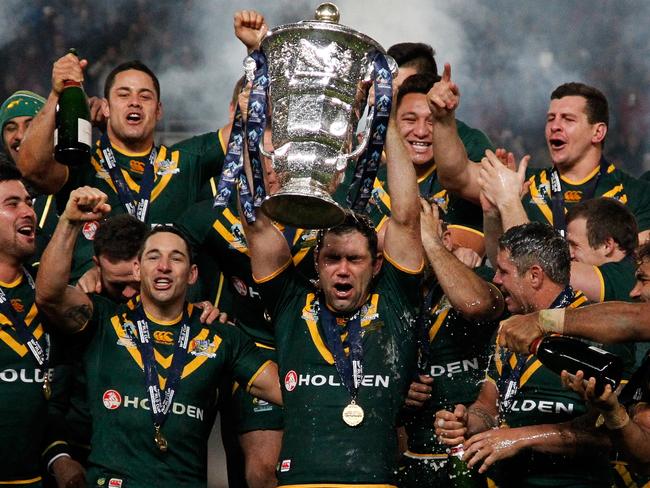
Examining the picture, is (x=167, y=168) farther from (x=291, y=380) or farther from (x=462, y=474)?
(x=462, y=474)

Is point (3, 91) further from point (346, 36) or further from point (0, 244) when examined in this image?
point (346, 36)

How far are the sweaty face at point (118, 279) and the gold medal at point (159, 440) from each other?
793 millimetres

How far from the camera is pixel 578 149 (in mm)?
6426

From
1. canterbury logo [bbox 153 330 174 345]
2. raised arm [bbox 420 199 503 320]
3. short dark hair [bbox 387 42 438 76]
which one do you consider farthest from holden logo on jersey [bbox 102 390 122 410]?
short dark hair [bbox 387 42 438 76]

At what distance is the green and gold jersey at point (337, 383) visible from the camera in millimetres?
5164

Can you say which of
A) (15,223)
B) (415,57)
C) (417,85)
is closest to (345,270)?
(417,85)

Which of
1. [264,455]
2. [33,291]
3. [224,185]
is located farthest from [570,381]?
[33,291]

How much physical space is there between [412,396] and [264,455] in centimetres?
84

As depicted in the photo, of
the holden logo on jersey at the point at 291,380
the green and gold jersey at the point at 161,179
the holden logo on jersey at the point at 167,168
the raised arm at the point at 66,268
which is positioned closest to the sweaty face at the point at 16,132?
the green and gold jersey at the point at 161,179

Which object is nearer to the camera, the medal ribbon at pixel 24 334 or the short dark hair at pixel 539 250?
the short dark hair at pixel 539 250

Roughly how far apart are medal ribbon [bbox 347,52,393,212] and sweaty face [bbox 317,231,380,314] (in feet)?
2.08

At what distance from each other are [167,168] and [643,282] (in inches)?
95.9

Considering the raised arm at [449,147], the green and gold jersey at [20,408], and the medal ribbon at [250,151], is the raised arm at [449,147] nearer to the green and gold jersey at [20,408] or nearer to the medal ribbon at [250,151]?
the medal ribbon at [250,151]

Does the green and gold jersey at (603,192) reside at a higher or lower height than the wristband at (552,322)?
higher
